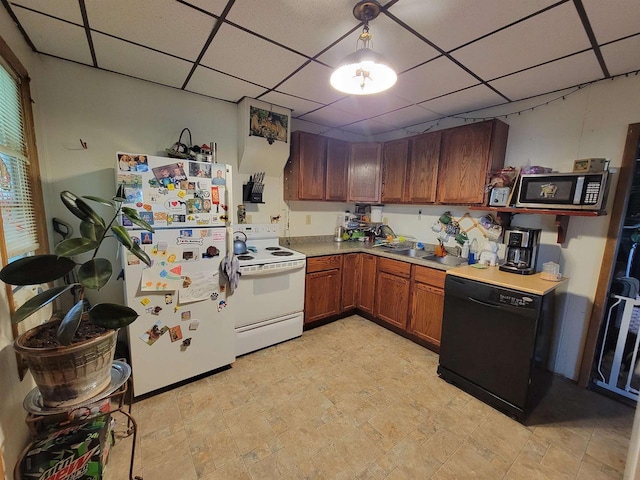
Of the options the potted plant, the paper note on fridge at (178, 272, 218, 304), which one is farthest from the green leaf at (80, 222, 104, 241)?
the paper note on fridge at (178, 272, 218, 304)

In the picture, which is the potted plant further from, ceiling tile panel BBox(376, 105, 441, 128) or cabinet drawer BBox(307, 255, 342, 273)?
ceiling tile panel BBox(376, 105, 441, 128)

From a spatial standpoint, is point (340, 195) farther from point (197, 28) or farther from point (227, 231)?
point (197, 28)

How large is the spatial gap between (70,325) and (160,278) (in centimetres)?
84

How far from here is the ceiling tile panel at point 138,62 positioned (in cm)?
179

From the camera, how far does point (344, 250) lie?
125 inches

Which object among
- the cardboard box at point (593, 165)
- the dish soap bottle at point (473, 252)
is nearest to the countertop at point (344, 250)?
the dish soap bottle at point (473, 252)

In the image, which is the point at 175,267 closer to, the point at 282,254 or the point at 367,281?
the point at 282,254

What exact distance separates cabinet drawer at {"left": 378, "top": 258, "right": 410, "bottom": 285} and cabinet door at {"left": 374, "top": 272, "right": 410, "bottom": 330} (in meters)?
0.05

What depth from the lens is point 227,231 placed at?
2.17m

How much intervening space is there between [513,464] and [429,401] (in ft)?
1.86

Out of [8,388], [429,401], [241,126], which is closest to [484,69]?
[241,126]

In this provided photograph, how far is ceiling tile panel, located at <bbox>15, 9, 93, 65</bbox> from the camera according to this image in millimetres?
1527

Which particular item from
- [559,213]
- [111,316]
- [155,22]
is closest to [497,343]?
[559,213]

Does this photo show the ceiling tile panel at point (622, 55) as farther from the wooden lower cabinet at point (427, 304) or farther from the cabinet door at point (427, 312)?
the cabinet door at point (427, 312)
